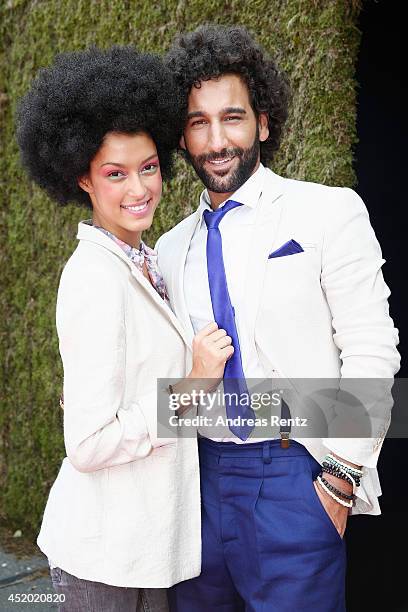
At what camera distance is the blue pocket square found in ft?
8.03

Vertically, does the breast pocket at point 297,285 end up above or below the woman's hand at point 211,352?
above

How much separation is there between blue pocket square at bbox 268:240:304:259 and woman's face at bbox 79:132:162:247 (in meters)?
0.40

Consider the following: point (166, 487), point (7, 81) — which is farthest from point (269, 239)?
point (7, 81)

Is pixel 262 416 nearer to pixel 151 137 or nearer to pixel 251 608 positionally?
pixel 251 608

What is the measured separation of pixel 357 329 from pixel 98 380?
758 mm

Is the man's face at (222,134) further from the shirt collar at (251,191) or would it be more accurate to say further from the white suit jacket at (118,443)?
the white suit jacket at (118,443)

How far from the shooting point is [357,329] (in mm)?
2387

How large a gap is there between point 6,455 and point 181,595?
10.5 feet

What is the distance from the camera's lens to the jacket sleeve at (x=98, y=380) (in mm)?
2283

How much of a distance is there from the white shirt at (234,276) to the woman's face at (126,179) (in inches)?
10.1

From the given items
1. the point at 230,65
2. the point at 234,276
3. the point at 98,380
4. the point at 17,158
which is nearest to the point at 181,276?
the point at 234,276

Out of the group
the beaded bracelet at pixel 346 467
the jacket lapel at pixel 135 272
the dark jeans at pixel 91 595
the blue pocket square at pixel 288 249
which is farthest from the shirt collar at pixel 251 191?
the dark jeans at pixel 91 595

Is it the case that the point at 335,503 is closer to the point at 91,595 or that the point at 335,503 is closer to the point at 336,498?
the point at 336,498

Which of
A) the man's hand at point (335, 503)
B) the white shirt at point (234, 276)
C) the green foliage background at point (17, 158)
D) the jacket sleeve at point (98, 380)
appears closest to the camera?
the jacket sleeve at point (98, 380)
